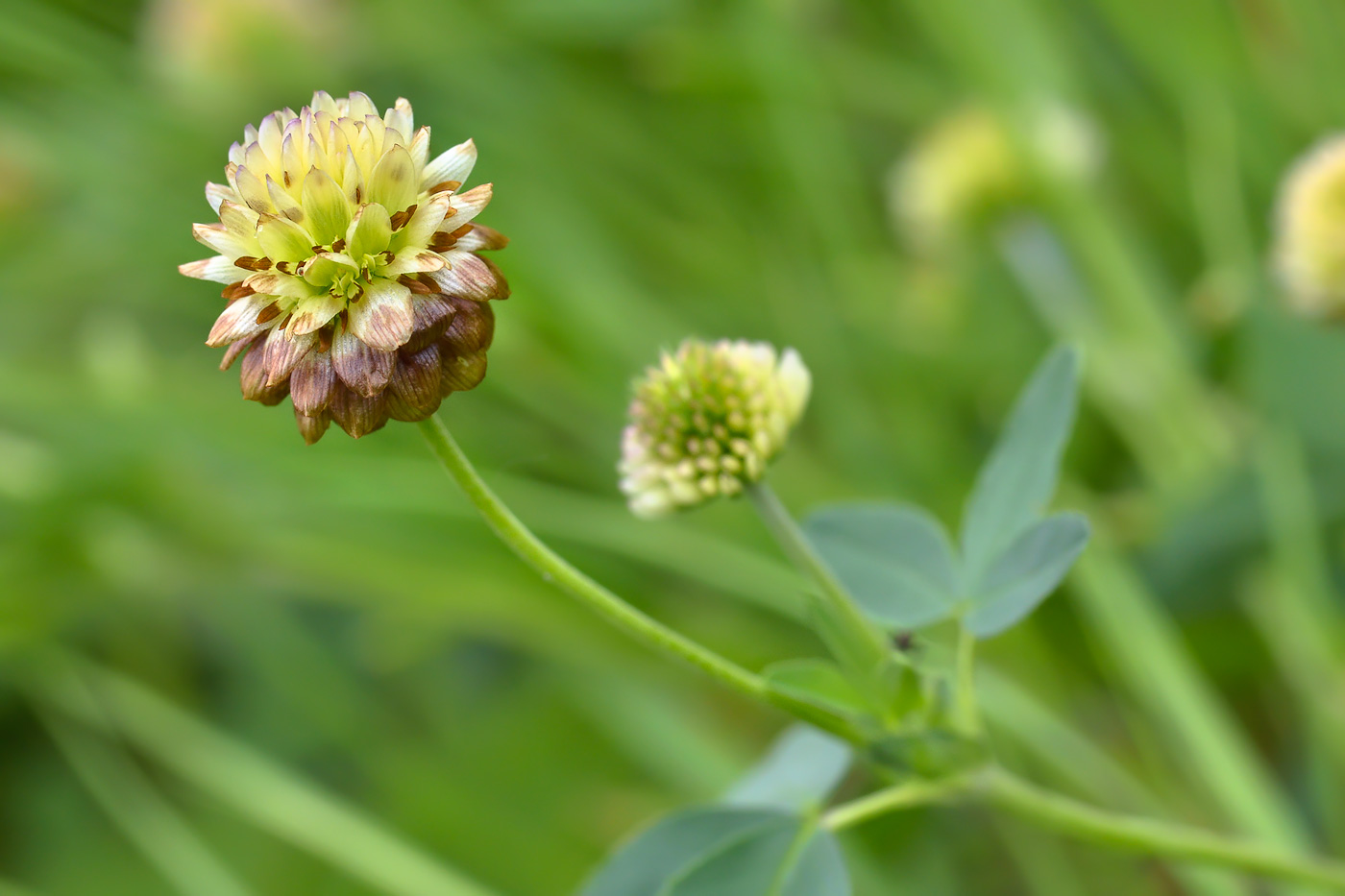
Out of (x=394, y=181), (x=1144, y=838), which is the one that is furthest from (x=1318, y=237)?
(x=394, y=181)

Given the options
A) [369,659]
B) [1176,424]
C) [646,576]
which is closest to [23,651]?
[369,659]

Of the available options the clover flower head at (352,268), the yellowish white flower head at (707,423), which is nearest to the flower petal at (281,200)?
the clover flower head at (352,268)

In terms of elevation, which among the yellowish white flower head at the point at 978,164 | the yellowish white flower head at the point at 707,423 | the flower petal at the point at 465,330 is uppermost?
the yellowish white flower head at the point at 978,164

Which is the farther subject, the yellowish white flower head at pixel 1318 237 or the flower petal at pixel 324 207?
the yellowish white flower head at pixel 1318 237

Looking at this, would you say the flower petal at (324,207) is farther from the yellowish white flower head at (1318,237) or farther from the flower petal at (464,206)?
the yellowish white flower head at (1318,237)

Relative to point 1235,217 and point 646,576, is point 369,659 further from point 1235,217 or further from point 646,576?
point 1235,217

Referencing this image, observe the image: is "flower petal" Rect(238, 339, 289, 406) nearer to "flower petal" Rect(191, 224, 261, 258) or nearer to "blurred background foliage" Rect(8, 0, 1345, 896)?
"flower petal" Rect(191, 224, 261, 258)

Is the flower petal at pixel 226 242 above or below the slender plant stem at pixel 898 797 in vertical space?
above

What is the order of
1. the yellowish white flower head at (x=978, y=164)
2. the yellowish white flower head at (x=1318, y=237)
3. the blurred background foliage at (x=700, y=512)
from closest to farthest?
the yellowish white flower head at (x=1318, y=237), the blurred background foliage at (x=700, y=512), the yellowish white flower head at (x=978, y=164)
